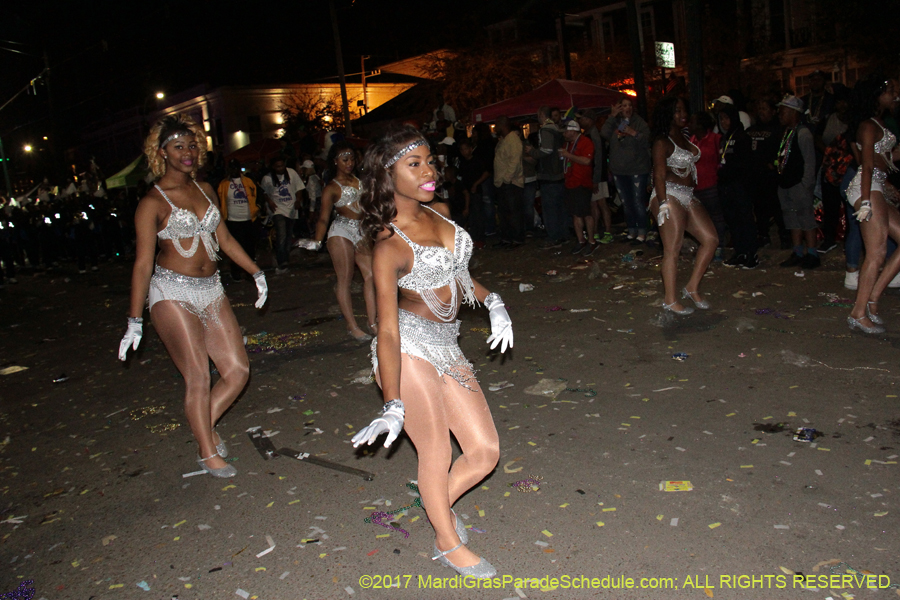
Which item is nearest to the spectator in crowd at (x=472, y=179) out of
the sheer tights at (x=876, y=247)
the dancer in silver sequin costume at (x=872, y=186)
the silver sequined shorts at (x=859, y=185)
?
the silver sequined shorts at (x=859, y=185)

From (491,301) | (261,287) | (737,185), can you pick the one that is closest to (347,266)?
(261,287)

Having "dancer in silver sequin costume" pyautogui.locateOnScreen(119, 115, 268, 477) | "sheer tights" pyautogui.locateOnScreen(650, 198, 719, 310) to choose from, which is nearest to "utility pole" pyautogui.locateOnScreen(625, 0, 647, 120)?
"sheer tights" pyautogui.locateOnScreen(650, 198, 719, 310)

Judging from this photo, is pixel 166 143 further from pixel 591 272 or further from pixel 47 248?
pixel 47 248

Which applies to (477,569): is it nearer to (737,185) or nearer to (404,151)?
(404,151)

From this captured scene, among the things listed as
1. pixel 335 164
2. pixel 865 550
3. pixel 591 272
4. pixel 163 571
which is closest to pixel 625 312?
pixel 591 272

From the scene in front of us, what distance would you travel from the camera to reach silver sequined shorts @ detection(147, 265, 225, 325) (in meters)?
4.37

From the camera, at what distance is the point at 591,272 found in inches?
380

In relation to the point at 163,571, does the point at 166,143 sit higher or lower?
higher

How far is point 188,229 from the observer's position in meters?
4.46

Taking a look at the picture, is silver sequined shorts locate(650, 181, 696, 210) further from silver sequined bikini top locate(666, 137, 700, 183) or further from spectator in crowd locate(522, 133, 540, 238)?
spectator in crowd locate(522, 133, 540, 238)

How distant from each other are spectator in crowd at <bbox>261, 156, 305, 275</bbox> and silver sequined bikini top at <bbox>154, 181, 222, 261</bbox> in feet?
28.7

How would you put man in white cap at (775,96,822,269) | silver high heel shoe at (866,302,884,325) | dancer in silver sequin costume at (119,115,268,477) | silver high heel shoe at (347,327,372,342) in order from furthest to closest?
man in white cap at (775,96,822,269)
silver high heel shoe at (347,327,372,342)
silver high heel shoe at (866,302,884,325)
dancer in silver sequin costume at (119,115,268,477)

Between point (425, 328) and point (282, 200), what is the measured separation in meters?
10.8

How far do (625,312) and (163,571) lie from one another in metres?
5.36
